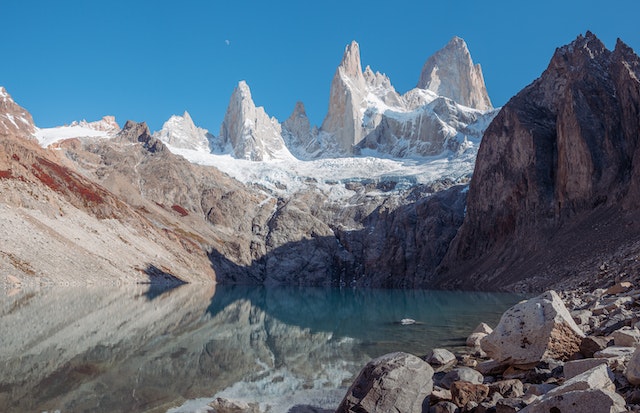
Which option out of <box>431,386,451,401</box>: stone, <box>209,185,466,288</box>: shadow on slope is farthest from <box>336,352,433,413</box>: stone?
<box>209,185,466,288</box>: shadow on slope

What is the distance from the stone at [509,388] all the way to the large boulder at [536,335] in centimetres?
175

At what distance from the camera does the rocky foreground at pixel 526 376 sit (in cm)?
779

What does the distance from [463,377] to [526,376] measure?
1706 mm

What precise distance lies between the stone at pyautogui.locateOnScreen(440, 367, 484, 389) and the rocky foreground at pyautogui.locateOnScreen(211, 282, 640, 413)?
0.03 m

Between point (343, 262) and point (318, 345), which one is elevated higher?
point (343, 262)

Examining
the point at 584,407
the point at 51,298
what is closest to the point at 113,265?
the point at 51,298

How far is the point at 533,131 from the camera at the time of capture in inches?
4018

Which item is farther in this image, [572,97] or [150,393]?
[572,97]

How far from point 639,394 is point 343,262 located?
14544 centimetres

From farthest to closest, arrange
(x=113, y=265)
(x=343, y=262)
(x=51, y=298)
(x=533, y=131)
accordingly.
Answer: (x=343, y=262) < (x=533, y=131) < (x=113, y=265) < (x=51, y=298)

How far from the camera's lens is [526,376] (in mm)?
11594

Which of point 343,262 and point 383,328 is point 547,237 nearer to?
point 383,328

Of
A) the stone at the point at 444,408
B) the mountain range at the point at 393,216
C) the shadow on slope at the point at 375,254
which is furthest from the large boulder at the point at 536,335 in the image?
the shadow on slope at the point at 375,254

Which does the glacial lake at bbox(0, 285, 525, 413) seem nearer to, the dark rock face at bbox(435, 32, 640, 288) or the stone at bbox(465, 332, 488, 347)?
the stone at bbox(465, 332, 488, 347)
